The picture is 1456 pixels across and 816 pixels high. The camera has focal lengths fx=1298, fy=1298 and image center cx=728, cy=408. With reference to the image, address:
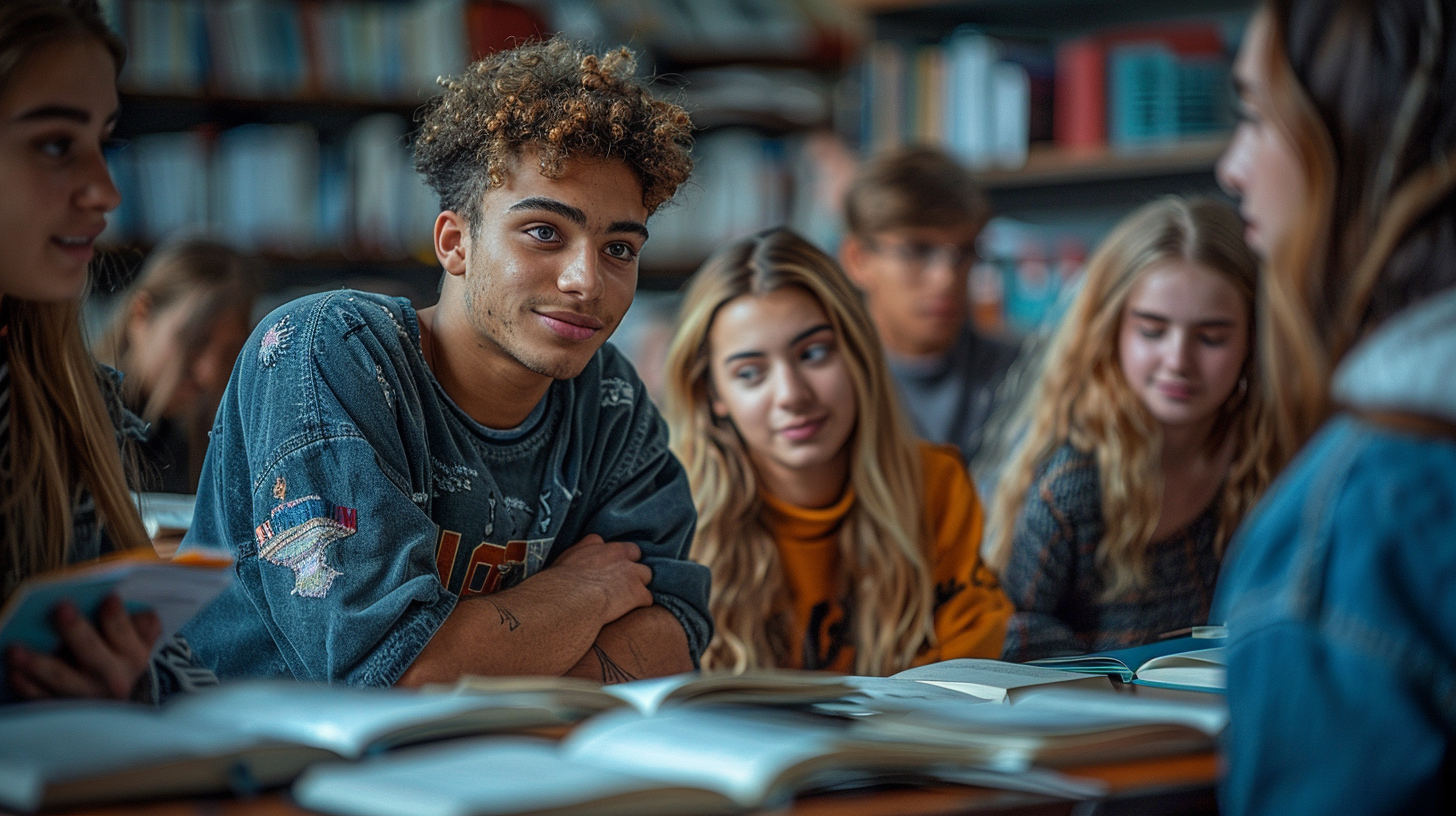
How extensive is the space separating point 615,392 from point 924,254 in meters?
1.54

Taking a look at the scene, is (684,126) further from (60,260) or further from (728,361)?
(60,260)

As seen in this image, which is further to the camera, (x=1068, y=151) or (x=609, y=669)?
(x=1068, y=151)

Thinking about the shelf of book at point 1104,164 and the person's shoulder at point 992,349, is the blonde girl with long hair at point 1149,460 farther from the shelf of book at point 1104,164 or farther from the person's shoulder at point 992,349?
the shelf of book at point 1104,164

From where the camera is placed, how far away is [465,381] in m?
1.61

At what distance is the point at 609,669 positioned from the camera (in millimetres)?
1547

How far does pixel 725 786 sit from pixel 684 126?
1050 mm

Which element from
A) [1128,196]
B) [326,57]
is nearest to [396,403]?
[326,57]

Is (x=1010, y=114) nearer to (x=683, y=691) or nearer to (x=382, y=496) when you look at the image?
(x=382, y=496)

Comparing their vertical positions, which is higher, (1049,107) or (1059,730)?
(1049,107)

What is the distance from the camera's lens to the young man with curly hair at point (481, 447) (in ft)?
4.61

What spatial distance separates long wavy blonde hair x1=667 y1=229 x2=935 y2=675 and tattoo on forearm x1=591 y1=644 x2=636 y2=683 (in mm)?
435

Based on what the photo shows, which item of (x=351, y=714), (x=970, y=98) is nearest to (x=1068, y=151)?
(x=970, y=98)

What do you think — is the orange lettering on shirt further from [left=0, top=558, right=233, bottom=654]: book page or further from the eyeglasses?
the eyeglasses

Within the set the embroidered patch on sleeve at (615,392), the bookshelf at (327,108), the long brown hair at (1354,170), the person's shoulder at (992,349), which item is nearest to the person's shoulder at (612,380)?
the embroidered patch on sleeve at (615,392)
